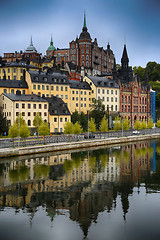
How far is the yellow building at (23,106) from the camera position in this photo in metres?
82.9

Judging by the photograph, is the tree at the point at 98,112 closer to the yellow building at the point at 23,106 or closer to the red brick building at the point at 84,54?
the yellow building at the point at 23,106

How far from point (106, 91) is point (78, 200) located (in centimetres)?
9078

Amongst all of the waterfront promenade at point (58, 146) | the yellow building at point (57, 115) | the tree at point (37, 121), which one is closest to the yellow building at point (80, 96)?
the yellow building at point (57, 115)

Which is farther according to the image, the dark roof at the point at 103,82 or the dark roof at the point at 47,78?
the dark roof at the point at 103,82

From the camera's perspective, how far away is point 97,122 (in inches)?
4065

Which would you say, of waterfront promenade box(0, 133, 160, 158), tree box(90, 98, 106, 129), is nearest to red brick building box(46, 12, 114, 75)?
tree box(90, 98, 106, 129)

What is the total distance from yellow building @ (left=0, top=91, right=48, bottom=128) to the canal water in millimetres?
32677

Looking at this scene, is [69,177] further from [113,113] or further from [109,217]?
[113,113]

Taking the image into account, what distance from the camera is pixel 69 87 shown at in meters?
107

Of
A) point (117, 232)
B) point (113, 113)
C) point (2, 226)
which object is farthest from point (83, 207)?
point (113, 113)

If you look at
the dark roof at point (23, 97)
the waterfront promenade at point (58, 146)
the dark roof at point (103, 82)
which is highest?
the dark roof at point (103, 82)

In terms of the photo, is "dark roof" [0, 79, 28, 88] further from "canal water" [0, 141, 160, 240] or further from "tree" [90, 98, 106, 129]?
"canal water" [0, 141, 160, 240]

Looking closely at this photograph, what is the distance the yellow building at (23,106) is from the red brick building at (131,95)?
46287 mm

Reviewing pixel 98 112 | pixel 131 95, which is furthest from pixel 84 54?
pixel 98 112
